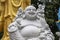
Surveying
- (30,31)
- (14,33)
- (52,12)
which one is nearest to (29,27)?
(30,31)

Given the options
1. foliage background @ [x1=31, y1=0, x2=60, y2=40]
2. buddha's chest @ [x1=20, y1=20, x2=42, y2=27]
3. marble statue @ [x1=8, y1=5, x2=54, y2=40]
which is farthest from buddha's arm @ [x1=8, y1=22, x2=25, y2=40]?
foliage background @ [x1=31, y1=0, x2=60, y2=40]

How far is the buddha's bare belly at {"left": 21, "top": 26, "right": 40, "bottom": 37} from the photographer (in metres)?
5.61

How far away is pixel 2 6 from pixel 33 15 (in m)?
1.97

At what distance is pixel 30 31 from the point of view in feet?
18.4

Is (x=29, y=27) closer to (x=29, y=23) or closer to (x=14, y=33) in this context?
(x=29, y=23)

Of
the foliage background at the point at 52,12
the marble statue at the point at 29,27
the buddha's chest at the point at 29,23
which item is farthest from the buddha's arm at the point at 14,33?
the foliage background at the point at 52,12

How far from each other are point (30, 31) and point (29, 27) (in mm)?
83

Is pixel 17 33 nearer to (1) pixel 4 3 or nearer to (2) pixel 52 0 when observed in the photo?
(1) pixel 4 3

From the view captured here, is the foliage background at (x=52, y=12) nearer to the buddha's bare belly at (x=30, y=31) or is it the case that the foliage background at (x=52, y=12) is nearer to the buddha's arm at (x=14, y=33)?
the buddha's bare belly at (x=30, y=31)

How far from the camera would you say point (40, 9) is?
6039 millimetres

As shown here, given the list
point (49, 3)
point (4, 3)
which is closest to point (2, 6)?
point (4, 3)

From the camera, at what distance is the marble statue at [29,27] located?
561cm

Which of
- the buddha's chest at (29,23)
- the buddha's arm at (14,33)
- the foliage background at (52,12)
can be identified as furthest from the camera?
the foliage background at (52,12)

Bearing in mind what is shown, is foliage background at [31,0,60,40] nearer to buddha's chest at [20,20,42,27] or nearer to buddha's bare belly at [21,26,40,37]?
buddha's chest at [20,20,42,27]
